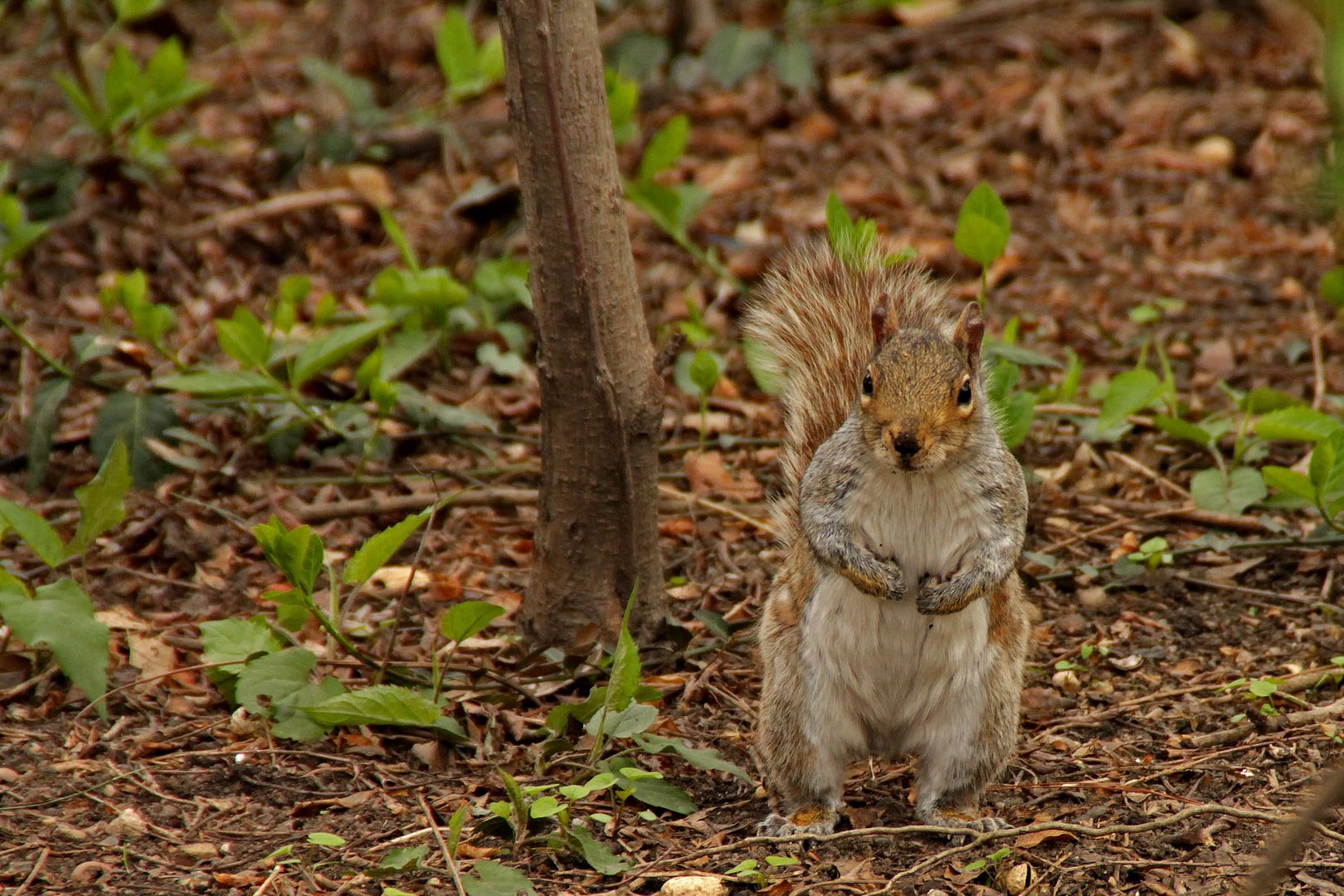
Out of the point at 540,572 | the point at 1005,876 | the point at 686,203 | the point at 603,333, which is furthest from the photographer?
the point at 686,203

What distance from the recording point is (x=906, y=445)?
97.4 inches

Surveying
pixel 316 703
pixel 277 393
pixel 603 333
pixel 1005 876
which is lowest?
pixel 1005 876

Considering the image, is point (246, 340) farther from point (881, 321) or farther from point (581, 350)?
point (881, 321)

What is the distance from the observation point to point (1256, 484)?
3621 mm

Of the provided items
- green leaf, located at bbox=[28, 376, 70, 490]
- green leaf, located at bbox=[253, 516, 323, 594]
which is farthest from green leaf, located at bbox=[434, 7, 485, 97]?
green leaf, located at bbox=[253, 516, 323, 594]

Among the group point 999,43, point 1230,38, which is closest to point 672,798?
point 999,43

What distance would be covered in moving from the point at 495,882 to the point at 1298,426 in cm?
227

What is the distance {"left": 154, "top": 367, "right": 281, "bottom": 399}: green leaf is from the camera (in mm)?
3604

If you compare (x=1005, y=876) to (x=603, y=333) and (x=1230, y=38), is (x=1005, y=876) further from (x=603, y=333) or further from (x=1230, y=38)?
(x=1230, y=38)

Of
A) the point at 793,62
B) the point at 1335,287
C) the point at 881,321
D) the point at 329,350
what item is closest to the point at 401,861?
the point at 881,321

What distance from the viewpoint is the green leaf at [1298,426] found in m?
3.45

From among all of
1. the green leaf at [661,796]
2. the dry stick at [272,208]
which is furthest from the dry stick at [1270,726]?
the dry stick at [272,208]

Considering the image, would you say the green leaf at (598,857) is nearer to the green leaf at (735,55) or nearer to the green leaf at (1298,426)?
the green leaf at (1298,426)

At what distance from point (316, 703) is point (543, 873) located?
60 cm
